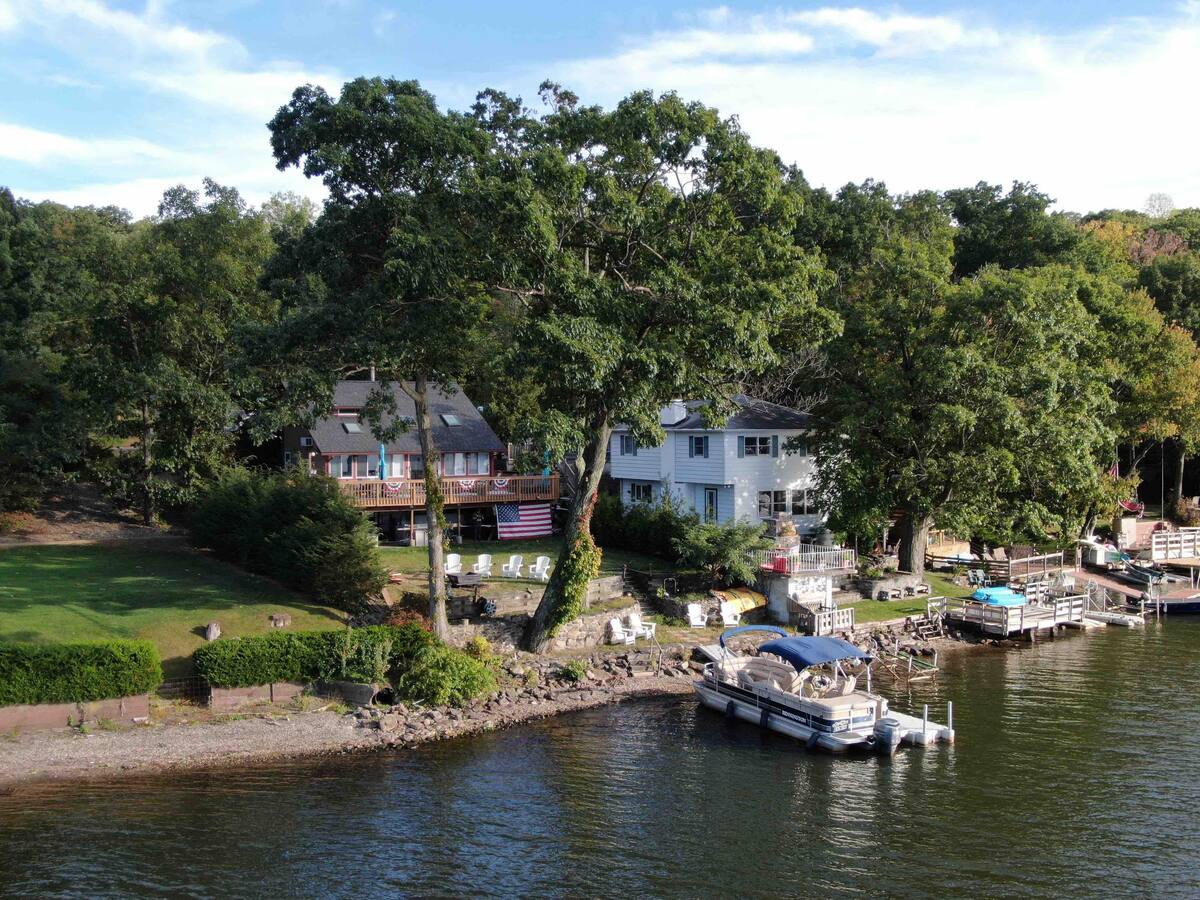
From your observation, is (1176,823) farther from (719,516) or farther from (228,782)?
(719,516)

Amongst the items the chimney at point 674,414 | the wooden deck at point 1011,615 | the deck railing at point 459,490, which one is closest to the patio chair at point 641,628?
the deck railing at point 459,490

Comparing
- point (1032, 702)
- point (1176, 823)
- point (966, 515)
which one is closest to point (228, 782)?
point (1176, 823)

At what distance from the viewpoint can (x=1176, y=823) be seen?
20.0m

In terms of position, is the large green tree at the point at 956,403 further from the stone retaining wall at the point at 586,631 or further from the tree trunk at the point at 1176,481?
the tree trunk at the point at 1176,481

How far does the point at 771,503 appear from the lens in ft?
148

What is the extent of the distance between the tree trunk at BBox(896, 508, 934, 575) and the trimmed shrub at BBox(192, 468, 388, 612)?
80.1 feet

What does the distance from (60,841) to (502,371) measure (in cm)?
1691

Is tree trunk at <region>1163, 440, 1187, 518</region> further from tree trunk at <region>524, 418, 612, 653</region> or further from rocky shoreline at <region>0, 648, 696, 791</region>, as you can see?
rocky shoreline at <region>0, 648, 696, 791</region>

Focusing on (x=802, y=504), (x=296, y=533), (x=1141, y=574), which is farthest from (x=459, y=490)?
(x=1141, y=574)

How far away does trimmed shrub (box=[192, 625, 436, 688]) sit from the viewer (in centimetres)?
2594

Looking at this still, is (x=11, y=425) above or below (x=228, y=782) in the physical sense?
above

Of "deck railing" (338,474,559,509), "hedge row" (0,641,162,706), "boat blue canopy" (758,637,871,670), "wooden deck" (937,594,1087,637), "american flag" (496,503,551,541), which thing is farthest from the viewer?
"american flag" (496,503,551,541)

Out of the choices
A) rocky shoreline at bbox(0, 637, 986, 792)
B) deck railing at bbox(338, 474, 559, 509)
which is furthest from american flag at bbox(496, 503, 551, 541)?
rocky shoreline at bbox(0, 637, 986, 792)

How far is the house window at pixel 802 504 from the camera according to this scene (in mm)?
45656
